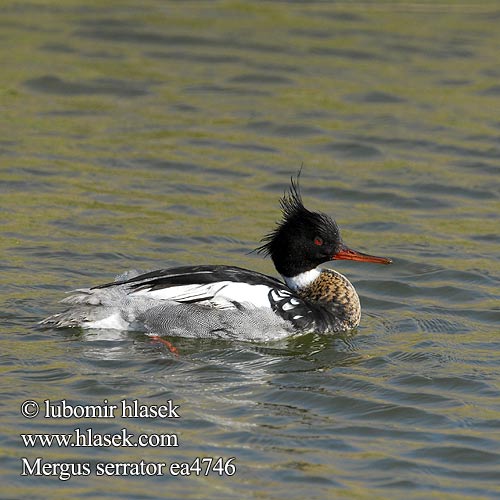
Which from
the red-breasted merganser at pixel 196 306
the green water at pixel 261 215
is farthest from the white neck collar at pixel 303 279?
the green water at pixel 261 215

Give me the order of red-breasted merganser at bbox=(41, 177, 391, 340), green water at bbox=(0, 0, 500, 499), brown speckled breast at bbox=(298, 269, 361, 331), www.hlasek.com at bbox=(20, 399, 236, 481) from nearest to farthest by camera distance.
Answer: www.hlasek.com at bbox=(20, 399, 236, 481), green water at bbox=(0, 0, 500, 499), red-breasted merganser at bbox=(41, 177, 391, 340), brown speckled breast at bbox=(298, 269, 361, 331)

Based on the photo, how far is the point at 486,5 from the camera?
62.5ft

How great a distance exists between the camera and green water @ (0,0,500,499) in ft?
26.2

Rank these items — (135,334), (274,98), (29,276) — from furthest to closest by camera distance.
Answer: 1. (274,98)
2. (29,276)
3. (135,334)

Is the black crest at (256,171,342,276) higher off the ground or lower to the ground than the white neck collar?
higher

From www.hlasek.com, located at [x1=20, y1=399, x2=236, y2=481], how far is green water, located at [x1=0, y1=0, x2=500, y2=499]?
0.07 metres

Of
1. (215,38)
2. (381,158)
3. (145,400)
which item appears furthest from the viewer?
(215,38)

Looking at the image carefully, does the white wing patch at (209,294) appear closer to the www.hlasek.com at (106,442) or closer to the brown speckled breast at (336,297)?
the brown speckled breast at (336,297)

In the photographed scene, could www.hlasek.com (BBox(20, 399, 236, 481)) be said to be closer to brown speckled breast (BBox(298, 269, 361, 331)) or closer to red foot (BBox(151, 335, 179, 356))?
red foot (BBox(151, 335, 179, 356))

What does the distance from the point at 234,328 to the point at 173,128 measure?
5.70 m

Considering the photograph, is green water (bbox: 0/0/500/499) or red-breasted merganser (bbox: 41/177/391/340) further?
red-breasted merganser (bbox: 41/177/391/340)

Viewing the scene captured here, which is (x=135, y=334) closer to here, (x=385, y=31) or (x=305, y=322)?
(x=305, y=322)

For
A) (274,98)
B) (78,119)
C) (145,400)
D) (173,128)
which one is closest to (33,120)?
(78,119)

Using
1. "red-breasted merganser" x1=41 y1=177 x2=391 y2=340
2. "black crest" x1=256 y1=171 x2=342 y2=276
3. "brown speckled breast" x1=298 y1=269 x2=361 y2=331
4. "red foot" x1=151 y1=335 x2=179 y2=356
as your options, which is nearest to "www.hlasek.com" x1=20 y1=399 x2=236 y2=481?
"red foot" x1=151 y1=335 x2=179 y2=356
